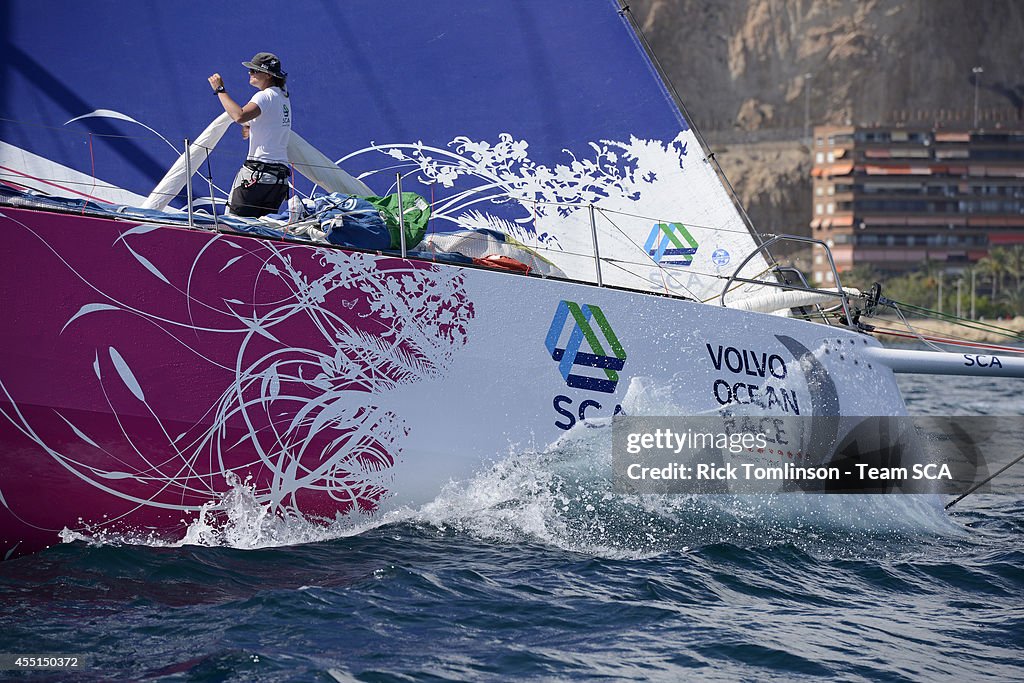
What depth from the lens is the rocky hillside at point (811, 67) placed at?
6975cm

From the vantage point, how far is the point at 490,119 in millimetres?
7098

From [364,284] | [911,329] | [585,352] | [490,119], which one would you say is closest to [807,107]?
[490,119]

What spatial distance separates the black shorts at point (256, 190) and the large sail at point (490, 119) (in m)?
1.34

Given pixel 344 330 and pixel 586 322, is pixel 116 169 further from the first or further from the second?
pixel 586 322

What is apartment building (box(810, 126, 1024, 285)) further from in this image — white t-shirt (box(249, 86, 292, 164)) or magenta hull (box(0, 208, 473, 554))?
magenta hull (box(0, 208, 473, 554))

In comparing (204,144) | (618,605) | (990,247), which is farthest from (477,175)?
(990,247)

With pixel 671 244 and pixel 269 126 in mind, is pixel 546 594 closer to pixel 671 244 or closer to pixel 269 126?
pixel 269 126

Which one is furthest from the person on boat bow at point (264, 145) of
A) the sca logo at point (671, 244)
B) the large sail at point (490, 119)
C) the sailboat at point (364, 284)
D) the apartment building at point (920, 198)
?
the apartment building at point (920, 198)

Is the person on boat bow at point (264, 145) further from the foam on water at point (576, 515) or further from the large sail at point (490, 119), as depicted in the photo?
the foam on water at point (576, 515)

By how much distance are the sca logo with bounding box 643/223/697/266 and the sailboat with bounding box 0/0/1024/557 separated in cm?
1

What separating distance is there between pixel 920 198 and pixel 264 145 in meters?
64.7

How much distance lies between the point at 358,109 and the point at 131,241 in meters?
2.63

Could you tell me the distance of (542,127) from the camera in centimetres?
712

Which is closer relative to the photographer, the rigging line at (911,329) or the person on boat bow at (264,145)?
the person on boat bow at (264,145)
